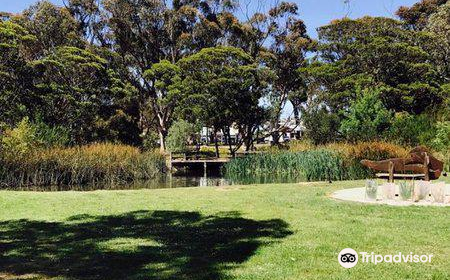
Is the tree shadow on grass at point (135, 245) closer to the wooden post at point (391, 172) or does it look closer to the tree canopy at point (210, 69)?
the wooden post at point (391, 172)

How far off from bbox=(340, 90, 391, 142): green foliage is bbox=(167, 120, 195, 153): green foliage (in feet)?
34.3

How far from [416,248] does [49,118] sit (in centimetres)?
2690

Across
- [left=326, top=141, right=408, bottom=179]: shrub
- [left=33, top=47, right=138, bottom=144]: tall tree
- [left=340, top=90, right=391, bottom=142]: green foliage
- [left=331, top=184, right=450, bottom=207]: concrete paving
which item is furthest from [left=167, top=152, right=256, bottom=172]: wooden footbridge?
[left=331, top=184, right=450, bottom=207]: concrete paving

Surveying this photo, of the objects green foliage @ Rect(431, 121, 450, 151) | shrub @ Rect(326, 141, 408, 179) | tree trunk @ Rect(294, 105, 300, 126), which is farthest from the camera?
tree trunk @ Rect(294, 105, 300, 126)

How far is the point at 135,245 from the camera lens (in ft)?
17.6

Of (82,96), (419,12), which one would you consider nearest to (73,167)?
(82,96)

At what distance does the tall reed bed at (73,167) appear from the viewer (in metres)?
→ 16.9

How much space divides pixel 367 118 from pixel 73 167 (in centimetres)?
1704

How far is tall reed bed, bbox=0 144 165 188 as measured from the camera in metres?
16.9

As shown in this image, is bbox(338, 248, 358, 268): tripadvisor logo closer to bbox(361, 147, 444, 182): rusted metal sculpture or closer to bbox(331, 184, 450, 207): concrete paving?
bbox(331, 184, 450, 207): concrete paving

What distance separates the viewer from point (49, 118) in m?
28.5

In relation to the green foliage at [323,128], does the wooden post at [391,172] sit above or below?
below

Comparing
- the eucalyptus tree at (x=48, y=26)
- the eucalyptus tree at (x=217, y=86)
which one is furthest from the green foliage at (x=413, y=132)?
the eucalyptus tree at (x=48, y=26)

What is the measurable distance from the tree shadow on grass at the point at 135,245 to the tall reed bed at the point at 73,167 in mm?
10700
